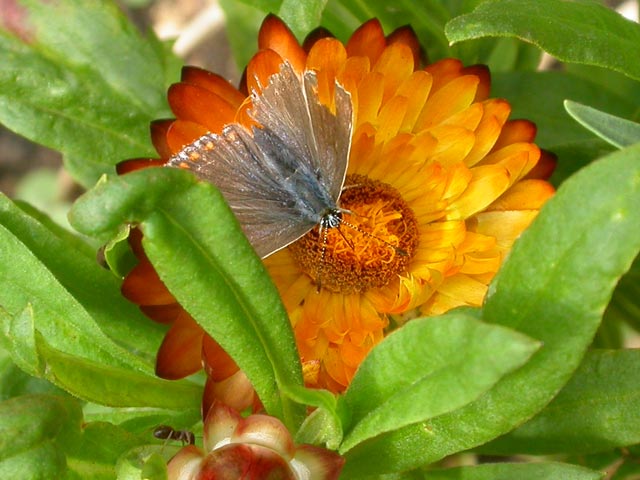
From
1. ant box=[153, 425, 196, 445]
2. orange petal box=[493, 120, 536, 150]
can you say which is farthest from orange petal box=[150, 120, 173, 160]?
orange petal box=[493, 120, 536, 150]

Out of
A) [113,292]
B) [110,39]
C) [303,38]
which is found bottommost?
[113,292]

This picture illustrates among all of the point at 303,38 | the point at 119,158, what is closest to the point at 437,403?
the point at 303,38

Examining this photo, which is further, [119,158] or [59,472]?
[119,158]

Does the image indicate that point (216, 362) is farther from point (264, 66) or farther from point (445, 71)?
point (445, 71)

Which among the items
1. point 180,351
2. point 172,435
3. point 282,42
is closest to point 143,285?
point 180,351

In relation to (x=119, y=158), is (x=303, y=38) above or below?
above

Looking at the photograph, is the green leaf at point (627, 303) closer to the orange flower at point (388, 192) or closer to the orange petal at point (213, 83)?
the orange flower at point (388, 192)

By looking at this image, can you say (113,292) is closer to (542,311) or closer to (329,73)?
(329,73)
